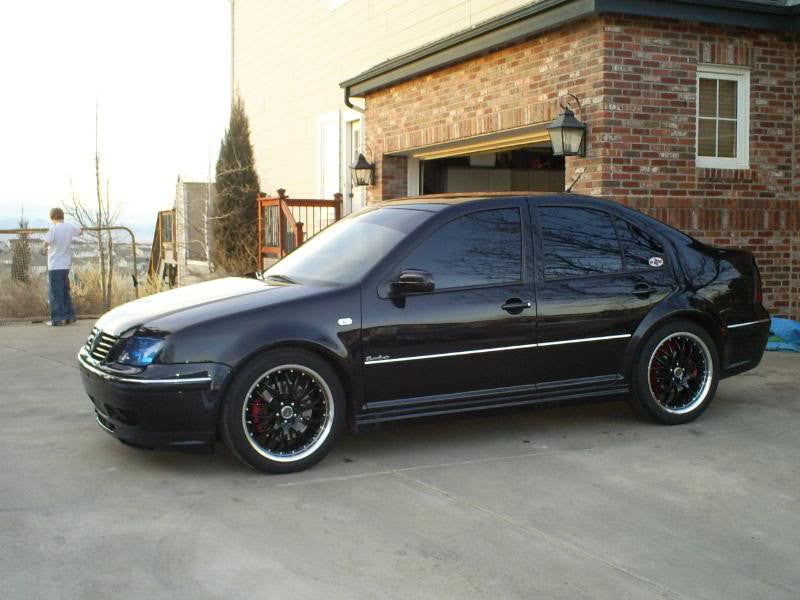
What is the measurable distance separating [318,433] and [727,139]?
7167mm

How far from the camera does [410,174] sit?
15.1 m

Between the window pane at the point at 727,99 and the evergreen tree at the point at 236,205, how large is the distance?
11.8 meters

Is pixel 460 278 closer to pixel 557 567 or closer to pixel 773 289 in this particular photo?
pixel 557 567

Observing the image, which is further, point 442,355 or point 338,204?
point 338,204

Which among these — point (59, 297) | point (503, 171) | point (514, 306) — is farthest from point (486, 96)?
point (59, 297)

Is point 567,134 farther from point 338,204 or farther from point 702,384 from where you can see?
→ point 338,204

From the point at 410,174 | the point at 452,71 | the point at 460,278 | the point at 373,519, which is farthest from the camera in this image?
the point at 410,174

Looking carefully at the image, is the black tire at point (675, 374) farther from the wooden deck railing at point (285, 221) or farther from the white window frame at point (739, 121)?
the wooden deck railing at point (285, 221)

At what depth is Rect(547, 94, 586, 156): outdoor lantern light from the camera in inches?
396

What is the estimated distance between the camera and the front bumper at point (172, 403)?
543cm

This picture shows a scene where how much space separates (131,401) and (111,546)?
47.0 inches

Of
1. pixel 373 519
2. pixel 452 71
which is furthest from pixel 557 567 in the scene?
pixel 452 71

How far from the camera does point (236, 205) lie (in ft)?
71.7

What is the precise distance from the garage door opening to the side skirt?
31.6 feet
